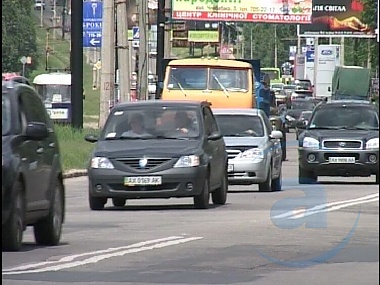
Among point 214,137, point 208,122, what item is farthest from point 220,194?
point 208,122

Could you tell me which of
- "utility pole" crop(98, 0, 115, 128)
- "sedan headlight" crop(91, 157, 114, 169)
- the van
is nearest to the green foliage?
"utility pole" crop(98, 0, 115, 128)

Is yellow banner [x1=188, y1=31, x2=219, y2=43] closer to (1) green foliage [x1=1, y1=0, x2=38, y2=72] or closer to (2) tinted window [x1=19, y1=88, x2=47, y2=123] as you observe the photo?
(1) green foliage [x1=1, y1=0, x2=38, y2=72]

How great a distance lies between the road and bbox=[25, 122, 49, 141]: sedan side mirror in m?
1.12

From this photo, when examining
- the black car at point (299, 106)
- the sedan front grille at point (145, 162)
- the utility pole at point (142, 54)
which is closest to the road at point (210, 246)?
the sedan front grille at point (145, 162)

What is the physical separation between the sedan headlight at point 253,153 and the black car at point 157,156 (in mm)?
3410

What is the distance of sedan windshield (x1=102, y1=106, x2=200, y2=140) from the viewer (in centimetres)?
2095

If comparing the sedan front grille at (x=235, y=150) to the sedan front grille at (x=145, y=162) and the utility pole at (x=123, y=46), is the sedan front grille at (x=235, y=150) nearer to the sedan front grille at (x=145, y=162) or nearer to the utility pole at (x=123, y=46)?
the sedan front grille at (x=145, y=162)

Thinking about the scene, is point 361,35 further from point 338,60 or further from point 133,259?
point 133,259

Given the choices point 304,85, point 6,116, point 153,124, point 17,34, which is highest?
point 6,116

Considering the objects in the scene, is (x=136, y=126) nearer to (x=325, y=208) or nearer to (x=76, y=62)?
(x=325, y=208)

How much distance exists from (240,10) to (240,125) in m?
46.1

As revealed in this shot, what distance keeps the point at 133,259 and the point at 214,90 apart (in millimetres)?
19767

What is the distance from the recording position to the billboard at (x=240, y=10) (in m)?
72.1

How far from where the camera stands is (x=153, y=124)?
69.2 feet
